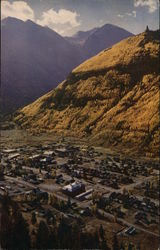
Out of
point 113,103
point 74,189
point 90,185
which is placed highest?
point 113,103

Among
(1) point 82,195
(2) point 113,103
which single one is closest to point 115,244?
(1) point 82,195

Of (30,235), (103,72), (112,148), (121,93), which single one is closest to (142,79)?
(121,93)

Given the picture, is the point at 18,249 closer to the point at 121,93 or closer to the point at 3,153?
the point at 3,153

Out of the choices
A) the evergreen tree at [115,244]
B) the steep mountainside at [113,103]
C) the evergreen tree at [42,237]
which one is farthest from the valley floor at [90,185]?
the steep mountainside at [113,103]

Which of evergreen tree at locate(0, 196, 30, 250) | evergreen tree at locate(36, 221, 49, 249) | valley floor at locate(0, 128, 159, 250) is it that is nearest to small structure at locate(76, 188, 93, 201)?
valley floor at locate(0, 128, 159, 250)

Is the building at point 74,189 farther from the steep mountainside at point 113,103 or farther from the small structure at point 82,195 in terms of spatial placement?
the steep mountainside at point 113,103

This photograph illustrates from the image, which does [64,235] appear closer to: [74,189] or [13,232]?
[13,232]
